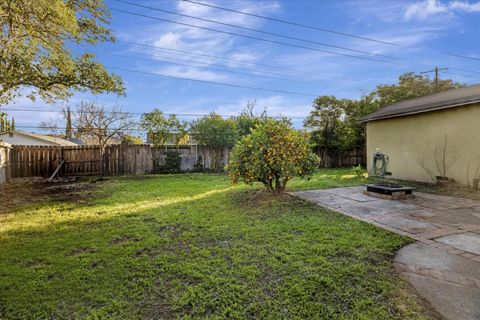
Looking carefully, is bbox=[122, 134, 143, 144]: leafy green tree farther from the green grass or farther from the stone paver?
the stone paver

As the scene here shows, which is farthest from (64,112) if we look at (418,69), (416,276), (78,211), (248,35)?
(418,69)

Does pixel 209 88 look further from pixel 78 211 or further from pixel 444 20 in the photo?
pixel 78 211

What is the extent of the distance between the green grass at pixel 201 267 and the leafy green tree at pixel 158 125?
339 inches

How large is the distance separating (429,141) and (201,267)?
819 cm

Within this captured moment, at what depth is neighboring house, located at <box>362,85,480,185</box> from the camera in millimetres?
6762

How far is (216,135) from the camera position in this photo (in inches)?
503

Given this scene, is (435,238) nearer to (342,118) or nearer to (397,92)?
(342,118)

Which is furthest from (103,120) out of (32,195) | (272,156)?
(272,156)

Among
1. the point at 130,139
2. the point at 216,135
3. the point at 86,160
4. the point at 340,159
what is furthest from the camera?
the point at 340,159

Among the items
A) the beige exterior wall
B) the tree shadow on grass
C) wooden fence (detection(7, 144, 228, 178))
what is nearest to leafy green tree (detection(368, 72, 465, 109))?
the beige exterior wall

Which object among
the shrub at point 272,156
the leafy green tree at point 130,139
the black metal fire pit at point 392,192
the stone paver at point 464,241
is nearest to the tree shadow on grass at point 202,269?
the stone paver at point 464,241

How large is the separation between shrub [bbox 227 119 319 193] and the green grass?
1093 mm

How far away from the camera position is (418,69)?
1717cm

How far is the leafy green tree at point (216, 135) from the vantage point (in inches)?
503
